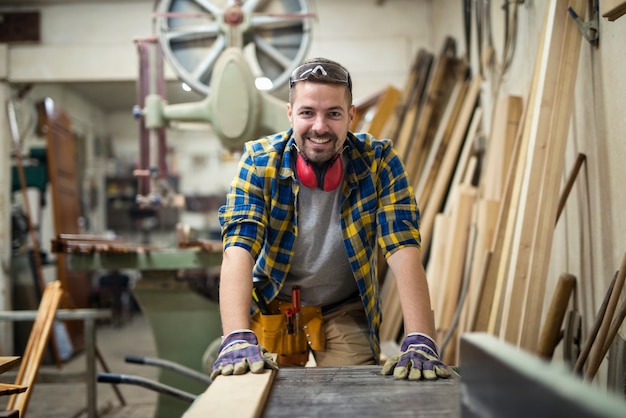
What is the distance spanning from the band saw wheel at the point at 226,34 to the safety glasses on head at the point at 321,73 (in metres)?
1.35

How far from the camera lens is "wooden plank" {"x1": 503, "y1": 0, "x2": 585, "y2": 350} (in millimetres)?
1797

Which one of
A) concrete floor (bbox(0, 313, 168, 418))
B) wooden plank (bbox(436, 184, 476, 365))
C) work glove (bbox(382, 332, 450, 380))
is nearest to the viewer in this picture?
work glove (bbox(382, 332, 450, 380))

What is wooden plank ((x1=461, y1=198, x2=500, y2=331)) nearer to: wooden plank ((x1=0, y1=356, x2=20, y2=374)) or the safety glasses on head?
the safety glasses on head

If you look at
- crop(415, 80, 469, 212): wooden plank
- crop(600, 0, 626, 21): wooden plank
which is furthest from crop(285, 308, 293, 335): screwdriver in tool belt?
crop(415, 80, 469, 212): wooden plank

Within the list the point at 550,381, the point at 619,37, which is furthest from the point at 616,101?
the point at 550,381

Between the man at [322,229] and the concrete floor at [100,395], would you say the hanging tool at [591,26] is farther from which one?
the concrete floor at [100,395]

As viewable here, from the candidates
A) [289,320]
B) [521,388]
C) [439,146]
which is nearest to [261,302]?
[289,320]

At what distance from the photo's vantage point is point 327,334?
5.51 ft

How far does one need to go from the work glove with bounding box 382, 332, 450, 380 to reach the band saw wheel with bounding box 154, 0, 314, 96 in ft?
5.85

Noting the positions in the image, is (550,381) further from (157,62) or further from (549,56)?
(157,62)

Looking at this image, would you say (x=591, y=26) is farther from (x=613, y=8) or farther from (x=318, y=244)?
(x=318, y=244)

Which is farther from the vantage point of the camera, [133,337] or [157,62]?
[133,337]

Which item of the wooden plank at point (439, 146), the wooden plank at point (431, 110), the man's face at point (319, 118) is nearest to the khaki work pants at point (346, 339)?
the man's face at point (319, 118)

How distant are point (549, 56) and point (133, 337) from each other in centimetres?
560
